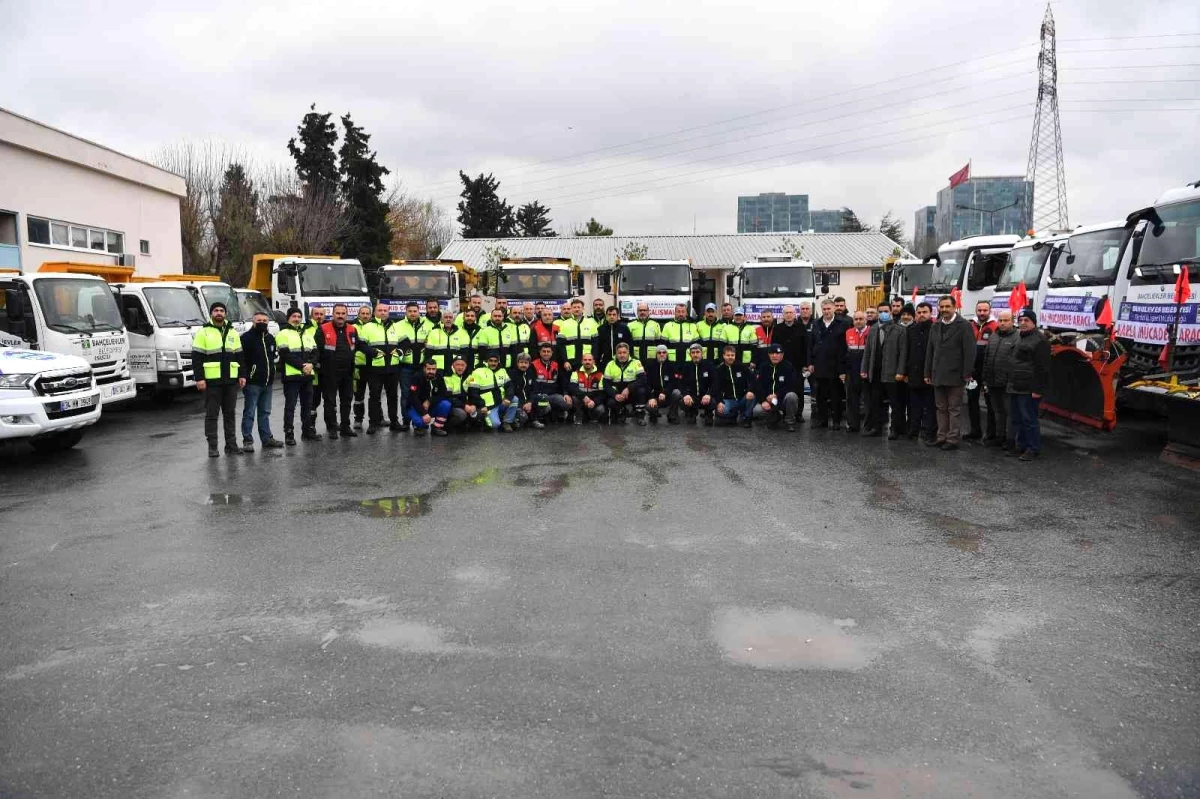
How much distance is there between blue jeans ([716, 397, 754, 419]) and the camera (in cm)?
1323

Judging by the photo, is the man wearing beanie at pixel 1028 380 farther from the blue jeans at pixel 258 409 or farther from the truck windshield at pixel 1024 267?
the blue jeans at pixel 258 409

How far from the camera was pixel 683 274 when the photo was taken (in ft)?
67.8

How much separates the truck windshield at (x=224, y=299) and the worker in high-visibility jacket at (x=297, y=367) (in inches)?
259

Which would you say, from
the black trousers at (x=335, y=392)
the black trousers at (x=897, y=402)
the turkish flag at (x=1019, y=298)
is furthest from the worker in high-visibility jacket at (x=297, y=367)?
the turkish flag at (x=1019, y=298)

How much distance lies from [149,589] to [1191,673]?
611cm

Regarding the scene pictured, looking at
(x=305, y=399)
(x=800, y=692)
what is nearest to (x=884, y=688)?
(x=800, y=692)

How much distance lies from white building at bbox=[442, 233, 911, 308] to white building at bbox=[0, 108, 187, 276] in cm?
2573

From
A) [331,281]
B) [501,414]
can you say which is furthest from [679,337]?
[331,281]

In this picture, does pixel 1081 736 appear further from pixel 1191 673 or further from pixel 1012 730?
pixel 1191 673

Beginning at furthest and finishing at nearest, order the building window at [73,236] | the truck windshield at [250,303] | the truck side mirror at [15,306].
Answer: the building window at [73,236], the truck windshield at [250,303], the truck side mirror at [15,306]

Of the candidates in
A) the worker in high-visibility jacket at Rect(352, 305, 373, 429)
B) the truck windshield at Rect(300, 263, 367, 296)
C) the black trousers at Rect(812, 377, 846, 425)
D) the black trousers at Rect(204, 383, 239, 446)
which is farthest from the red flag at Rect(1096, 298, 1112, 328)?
the truck windshield at Rect(300, 263, 367, 296)

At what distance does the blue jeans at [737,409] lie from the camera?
13234mm

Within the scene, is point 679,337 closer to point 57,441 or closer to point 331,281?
point 57,441

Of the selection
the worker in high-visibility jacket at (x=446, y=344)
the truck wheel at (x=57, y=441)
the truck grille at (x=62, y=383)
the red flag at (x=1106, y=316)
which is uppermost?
the red flag at (x=1106, y=316)
